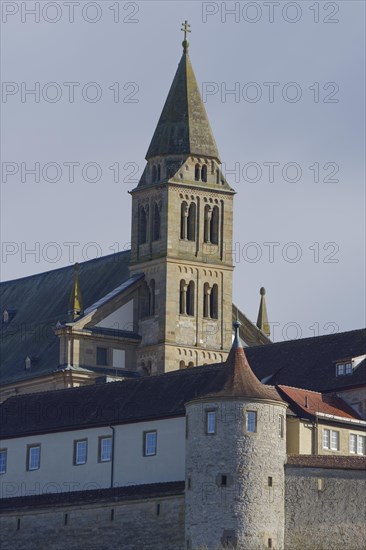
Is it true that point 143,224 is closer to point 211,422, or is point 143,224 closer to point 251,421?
point 211,422

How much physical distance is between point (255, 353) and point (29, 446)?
15.2m

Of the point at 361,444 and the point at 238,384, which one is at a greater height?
the point at 238,384

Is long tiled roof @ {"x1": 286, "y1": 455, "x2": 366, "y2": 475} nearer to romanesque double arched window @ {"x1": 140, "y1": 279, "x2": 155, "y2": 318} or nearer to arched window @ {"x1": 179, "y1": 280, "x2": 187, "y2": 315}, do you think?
arched window @ {"x1": 179, "y1": 280, "x2": 187, "y2": 315}

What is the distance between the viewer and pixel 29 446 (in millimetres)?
129000

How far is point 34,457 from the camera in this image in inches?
5064

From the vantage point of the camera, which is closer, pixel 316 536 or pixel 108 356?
pixel 316 536

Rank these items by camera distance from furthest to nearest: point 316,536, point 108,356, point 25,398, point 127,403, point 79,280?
point 79,280 → point 108,356 → point 25,398 → point 127,403 → point 316,536

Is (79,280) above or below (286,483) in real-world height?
above

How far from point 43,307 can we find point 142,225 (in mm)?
11362

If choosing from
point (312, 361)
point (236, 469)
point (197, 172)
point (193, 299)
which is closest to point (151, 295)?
point (193, 299)

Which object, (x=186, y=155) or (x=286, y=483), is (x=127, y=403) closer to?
(x=286, y=483)

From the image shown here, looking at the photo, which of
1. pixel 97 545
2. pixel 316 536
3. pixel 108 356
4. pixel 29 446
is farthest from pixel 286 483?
pixel 108 356

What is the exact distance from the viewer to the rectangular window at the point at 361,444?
124m

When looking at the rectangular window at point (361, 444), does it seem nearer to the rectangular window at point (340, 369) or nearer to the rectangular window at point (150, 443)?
the rectangular window at point (340, 369)
